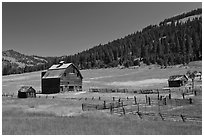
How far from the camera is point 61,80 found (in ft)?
233

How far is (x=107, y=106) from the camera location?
121 feet

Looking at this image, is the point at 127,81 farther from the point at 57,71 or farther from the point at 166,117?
the point at 166,117

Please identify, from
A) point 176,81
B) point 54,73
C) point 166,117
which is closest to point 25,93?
point 54,73

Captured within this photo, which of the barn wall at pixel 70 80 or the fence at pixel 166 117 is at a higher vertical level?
the barn wall at pixel 70 80

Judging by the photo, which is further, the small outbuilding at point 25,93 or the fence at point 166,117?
the small outbuilding at point 25,93

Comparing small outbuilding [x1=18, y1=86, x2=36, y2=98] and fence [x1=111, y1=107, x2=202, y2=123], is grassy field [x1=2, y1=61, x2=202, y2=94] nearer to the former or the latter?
small outbuilding [x1=18, y1=86, x2=36, y2=98]

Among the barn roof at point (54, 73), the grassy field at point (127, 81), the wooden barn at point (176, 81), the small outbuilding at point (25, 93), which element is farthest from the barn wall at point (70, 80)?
the wooden barn at point (176, 81)

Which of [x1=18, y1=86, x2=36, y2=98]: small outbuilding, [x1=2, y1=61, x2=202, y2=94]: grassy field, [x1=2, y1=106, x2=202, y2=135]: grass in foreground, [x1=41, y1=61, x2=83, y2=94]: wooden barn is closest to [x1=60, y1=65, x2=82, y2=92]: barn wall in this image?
[x1=41, y1=61, x2=83, y2=94]: wooden barn

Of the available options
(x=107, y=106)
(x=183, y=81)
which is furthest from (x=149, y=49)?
(x=107, y=106)

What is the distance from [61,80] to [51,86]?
3.31 meters

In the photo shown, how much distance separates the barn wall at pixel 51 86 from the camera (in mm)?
70812

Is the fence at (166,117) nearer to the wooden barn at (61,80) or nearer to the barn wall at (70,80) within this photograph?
the wooden barn at (61,80)

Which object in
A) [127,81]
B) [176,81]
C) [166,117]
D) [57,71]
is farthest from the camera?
[127,81]

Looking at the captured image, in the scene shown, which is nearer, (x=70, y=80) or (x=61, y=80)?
(x=61, y=80)
